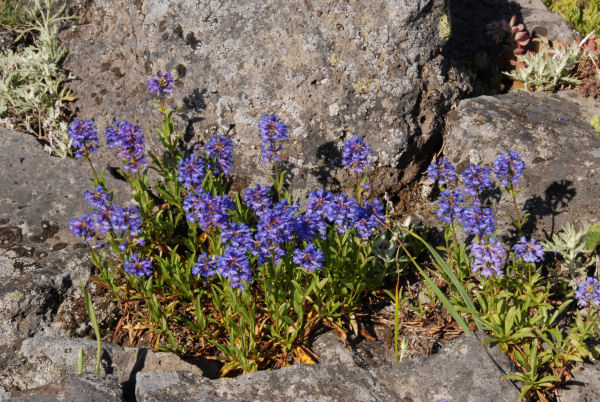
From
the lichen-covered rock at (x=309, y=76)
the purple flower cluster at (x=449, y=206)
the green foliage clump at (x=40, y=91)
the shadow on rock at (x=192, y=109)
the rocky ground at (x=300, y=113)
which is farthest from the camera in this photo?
the green foliage clump at (x=40, y=91)

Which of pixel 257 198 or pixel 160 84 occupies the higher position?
A: pixel 160 84

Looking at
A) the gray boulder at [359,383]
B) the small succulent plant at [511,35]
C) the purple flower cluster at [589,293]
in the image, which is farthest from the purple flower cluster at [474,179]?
the small succulent plant at [511,35]

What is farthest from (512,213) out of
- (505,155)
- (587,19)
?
(587,19)

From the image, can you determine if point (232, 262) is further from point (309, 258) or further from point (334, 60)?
point (334, 60)

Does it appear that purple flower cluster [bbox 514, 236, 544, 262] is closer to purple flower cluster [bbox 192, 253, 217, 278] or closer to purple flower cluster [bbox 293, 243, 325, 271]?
purple flower cluster [bbox 293, 243, 325, 271]

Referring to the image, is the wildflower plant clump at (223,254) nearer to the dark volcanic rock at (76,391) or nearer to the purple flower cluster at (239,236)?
the purple flower cluster at (239,236)

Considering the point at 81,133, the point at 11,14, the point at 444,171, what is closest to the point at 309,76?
the point at 444,171

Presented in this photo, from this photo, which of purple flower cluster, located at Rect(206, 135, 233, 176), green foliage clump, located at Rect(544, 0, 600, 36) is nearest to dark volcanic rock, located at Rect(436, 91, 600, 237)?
purple flower cluster, located at Rect(206, 135, 233, 176)
